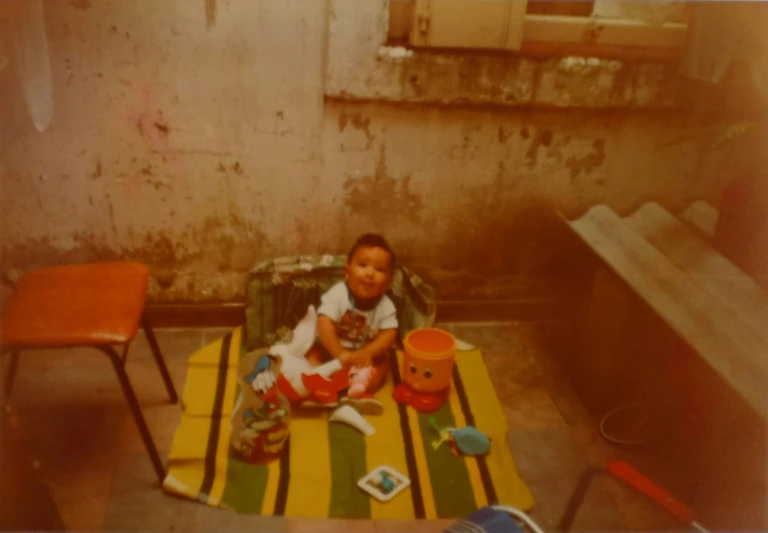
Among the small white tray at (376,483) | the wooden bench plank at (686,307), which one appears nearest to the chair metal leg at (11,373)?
the small white tray at (376,483)

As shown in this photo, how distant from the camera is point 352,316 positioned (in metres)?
2.51

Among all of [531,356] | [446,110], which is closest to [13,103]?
[446,110]

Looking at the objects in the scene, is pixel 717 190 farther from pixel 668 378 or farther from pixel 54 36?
pixel 54 36

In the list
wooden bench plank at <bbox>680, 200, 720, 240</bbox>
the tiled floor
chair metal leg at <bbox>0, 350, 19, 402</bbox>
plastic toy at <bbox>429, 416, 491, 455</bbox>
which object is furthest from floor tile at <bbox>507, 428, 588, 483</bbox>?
chair metal leg at <bbox>0, 350, 19, 402</bbox>

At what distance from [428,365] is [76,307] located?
1126 millimetres

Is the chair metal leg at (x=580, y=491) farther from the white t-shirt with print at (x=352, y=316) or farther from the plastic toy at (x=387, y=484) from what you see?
the white t-shirt with print at (x=352, y=316)

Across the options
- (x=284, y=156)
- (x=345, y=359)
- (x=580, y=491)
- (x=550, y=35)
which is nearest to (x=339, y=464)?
(x=345, y=359)

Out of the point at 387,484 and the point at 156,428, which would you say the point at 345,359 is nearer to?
the point at 387,484

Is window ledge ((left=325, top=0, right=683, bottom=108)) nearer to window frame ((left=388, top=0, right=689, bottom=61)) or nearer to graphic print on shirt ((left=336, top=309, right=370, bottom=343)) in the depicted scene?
window frame ((left=388, top=0, right=689, bottom=61))

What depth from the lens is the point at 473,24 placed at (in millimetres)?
2283

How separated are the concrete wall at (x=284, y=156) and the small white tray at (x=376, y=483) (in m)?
0.93

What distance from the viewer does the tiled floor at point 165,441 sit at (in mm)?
1964

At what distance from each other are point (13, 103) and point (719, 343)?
2.32 metres

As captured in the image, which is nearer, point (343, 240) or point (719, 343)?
point (719, 343)
